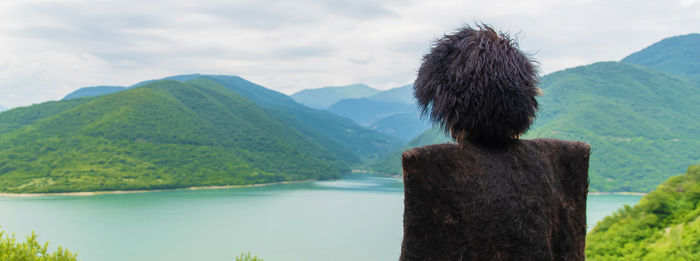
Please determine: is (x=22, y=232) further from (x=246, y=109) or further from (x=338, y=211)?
(x=246, y=109)

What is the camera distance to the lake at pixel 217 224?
26406 mm

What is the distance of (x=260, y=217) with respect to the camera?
122ft

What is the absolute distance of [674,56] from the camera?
122m

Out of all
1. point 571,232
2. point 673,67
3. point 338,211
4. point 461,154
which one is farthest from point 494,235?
point 673,67

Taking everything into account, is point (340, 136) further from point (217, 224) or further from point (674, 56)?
point (217, 224)

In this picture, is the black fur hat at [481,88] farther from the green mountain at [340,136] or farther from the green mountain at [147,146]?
the green mountain at [340,136]

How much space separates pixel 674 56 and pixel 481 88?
14412cm

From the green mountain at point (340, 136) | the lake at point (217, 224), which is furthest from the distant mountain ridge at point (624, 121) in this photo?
the green mountain at point (340, 136)

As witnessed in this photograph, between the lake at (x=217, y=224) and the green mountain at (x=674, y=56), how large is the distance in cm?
8125

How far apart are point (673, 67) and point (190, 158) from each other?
358 ft

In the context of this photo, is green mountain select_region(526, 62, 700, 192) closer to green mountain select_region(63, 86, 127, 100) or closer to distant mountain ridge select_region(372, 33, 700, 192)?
distant mountain ridge select_region(372, 33, 700, 192)

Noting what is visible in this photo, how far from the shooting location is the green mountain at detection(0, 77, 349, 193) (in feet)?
171

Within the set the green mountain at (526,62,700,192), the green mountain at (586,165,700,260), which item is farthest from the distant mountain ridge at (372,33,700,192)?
the green mountain at (586,165,700,260)

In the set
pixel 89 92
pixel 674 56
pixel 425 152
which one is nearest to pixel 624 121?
pixel 674 56
